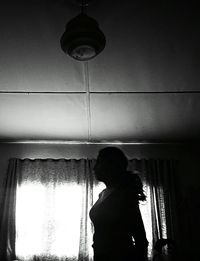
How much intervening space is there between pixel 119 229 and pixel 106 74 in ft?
3.69

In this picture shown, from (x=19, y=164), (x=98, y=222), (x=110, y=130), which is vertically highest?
(x=110, y=130)

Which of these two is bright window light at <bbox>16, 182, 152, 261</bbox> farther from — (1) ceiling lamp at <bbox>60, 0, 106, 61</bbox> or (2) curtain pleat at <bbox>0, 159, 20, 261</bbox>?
(1) ceiling lamp at <bbox>60, 0, 106, 61</bbox>

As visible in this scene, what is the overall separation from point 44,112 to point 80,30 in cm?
142

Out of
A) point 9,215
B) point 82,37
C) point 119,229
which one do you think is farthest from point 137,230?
point 9,215

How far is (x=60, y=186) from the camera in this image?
11.1 ft

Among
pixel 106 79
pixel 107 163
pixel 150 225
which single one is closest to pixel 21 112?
pixel 106 79

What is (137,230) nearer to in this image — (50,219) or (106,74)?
(106,74)

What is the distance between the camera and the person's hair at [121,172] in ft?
5.37

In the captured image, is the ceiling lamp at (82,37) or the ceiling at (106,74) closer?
the ceiling lamp at (82,37)

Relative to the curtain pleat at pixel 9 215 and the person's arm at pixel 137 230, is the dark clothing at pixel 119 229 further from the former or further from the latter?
the curtain pleat at pixel 9 215

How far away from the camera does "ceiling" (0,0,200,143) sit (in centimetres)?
166

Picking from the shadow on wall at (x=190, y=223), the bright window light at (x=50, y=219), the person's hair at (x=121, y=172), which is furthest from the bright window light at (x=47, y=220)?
the person's hair at (x=121, y=172)

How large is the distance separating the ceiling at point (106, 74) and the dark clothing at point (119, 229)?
0.92m

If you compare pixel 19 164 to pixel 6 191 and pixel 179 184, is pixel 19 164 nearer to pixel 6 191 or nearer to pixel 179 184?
pixel 6 191
